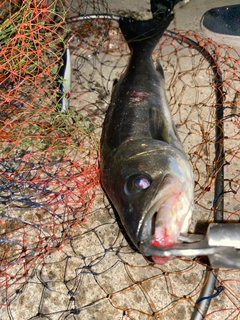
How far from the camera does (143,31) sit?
4586 millimetres

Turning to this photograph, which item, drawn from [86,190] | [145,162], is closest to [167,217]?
[145,162]

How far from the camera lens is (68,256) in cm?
343

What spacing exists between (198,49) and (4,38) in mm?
2424

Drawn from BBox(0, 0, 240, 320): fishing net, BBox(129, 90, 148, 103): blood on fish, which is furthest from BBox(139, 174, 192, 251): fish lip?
BBox(129, 90, 148, 103): blood on fish

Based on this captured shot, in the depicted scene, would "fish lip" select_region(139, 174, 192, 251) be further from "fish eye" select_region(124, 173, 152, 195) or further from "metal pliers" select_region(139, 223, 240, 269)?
"fish eye" select_region(124, 173, 152, 195)

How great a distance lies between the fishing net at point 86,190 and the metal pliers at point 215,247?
742 millimetres

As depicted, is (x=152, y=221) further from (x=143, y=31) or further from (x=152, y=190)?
(x=143, y=31)

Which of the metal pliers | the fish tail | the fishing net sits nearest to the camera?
the metal pliers

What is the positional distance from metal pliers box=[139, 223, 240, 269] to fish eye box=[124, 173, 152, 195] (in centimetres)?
43

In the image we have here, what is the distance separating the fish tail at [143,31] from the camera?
4361 mm

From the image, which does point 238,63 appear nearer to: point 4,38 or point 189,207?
point 189,207

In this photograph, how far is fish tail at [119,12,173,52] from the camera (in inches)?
172

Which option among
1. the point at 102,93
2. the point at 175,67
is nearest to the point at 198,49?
the point at 175,67

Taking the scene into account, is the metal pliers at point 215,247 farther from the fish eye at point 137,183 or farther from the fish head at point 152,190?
the fish eye at point 137,183
